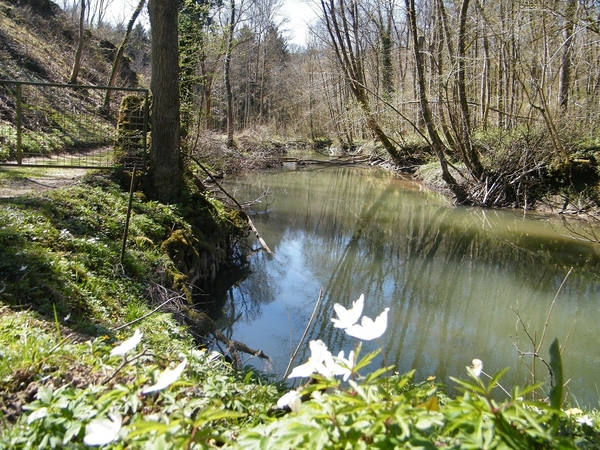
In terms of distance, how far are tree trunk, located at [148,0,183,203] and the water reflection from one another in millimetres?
2278

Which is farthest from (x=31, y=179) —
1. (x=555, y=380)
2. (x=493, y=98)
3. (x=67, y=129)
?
(x=493, y=98)

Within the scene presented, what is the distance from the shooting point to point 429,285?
8008mm

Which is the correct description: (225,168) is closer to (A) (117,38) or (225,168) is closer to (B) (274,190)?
(B) (274,190)

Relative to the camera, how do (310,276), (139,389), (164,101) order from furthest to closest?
(310,276) < (164,101) < (139,389)

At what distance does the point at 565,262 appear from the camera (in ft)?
29.9

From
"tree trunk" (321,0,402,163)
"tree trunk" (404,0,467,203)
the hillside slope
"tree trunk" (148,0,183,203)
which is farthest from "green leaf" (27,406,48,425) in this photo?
"tree trunk" (321,0,402,163)

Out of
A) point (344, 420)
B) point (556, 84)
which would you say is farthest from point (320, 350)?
point (556, 84)

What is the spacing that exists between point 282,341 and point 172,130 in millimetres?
3918

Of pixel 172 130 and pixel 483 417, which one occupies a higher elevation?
pixel 172 130

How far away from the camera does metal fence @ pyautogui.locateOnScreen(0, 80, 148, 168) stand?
7.50 meters

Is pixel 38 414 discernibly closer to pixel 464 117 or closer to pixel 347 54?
pixel 464 117

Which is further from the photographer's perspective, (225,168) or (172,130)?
(225,168)

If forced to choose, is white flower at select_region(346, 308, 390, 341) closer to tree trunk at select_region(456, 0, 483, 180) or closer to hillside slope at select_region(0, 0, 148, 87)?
tree trunk at select_region(456, 0, 483, 180)

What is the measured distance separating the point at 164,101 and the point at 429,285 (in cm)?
550
